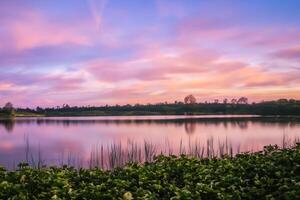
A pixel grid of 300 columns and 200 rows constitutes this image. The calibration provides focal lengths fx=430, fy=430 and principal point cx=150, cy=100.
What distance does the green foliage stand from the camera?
7.63 meters

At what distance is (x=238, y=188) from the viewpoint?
8664 millimetres

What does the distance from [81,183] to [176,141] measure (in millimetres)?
21398

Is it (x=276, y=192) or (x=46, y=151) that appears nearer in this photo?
(x=276, y=192)

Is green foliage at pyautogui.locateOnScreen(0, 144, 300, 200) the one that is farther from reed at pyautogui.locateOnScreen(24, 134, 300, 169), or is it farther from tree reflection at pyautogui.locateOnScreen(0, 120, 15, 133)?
tree reflection at pyautogui.locateOnScreen(0, 120, 15, 133)

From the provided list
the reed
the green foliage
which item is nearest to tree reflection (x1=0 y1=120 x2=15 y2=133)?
the reed

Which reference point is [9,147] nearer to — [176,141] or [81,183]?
[176,141]

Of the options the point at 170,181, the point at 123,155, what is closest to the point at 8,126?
the point at 123,155

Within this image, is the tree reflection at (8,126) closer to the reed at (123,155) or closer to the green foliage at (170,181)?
the reed at (123,155)

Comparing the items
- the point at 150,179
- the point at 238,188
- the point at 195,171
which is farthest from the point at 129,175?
the point at 238,188

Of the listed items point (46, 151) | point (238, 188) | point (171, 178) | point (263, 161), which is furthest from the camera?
point (46, 151)

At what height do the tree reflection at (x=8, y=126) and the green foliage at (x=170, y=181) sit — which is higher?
the green foliage at (x=170, y=181)

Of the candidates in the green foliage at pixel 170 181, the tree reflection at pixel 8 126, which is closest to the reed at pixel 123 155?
the green foliage at pixel 170 181

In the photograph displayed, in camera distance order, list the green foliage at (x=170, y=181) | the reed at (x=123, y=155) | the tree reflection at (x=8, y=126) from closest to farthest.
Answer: the green foliage at (x=170, y=181)
the reed at (x=123, y=155)
the tree reflection at (x=8, y=126)

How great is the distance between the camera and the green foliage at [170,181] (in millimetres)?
7633
